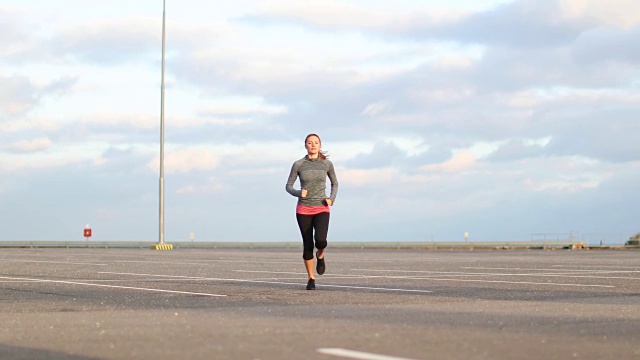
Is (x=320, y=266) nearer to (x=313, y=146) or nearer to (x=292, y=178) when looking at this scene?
(x=292, y=178)

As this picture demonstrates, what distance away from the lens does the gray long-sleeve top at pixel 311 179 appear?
Answer: 15.3m

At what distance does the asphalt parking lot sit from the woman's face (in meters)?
1.88

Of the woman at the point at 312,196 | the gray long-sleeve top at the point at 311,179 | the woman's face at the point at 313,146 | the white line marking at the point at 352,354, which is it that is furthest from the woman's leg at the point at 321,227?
the white line marking at the point at 352,354

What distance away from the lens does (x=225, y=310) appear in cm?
1120

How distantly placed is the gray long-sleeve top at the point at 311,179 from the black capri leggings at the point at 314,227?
18cm

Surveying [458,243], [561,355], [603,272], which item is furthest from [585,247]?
[561,355]

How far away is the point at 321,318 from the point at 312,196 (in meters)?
5.28

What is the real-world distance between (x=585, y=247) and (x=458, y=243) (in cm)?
655

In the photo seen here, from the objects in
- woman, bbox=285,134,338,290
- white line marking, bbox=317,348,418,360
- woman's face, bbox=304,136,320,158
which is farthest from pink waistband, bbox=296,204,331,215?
white line marking, bbox=317,348,418,360

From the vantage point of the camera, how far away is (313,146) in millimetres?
15344

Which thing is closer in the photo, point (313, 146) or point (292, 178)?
point (313, 146)

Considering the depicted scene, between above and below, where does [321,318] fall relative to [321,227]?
below

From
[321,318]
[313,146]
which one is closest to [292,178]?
[313,146]

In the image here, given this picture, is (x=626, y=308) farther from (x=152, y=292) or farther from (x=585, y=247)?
(x=585, y=247)
